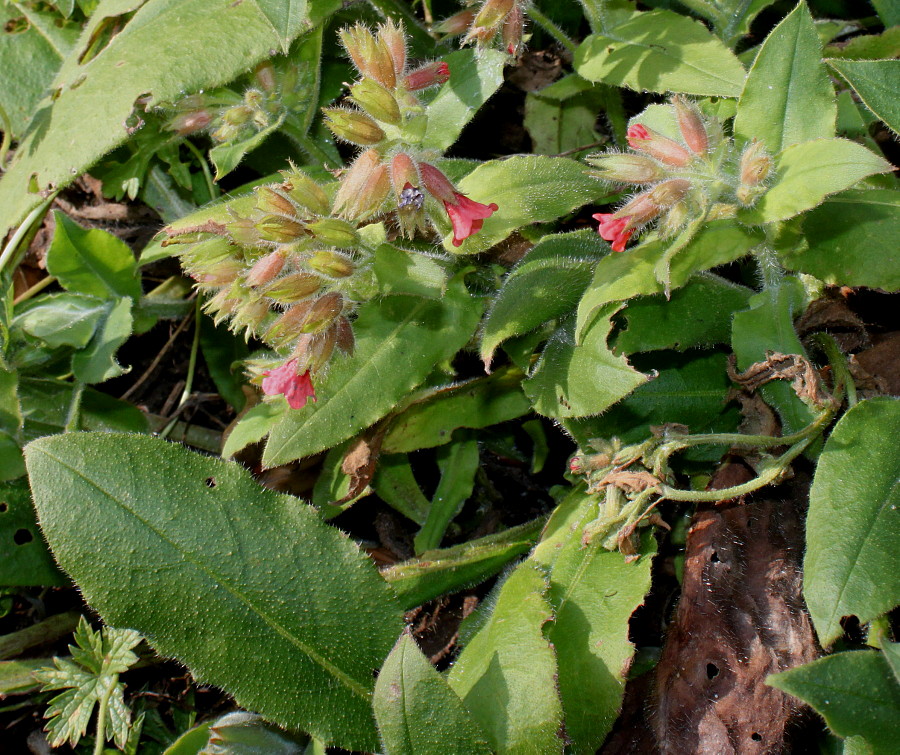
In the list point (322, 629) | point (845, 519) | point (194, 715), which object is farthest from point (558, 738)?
point (194, 715)

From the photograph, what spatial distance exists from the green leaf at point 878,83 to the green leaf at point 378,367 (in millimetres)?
1189

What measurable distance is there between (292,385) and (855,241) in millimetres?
1586

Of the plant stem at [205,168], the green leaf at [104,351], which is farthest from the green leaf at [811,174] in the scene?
the green leaf at [104,351]

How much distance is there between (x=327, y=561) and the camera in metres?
2.39

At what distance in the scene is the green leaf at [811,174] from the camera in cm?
193

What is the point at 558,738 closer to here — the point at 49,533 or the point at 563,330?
the point at 563,330

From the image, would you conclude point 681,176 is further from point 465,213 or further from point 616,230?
point 465,213

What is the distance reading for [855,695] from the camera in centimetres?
197

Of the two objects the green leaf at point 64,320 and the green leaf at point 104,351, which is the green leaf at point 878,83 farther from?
the green leaf at point 64,320

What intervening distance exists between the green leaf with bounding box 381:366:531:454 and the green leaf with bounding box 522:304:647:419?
237 mm

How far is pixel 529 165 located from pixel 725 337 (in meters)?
0.77

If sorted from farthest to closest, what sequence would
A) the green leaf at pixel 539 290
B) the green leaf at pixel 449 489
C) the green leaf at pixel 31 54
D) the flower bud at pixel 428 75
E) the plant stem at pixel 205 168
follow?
the green leaf at pixel 31 54, the plant stem at pixel 205 168, the green leaf at pixel 449 489, the flower bud at pixel 428 75, the green leaf at pixel 539 290

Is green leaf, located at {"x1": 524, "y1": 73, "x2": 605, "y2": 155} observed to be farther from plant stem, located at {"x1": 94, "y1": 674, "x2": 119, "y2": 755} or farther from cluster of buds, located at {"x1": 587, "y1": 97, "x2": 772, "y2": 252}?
plant stem, located at {"x1": 94, "y1": 674, "x2": 119, "y2": 755}

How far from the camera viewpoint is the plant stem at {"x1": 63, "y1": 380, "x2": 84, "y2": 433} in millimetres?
2943
